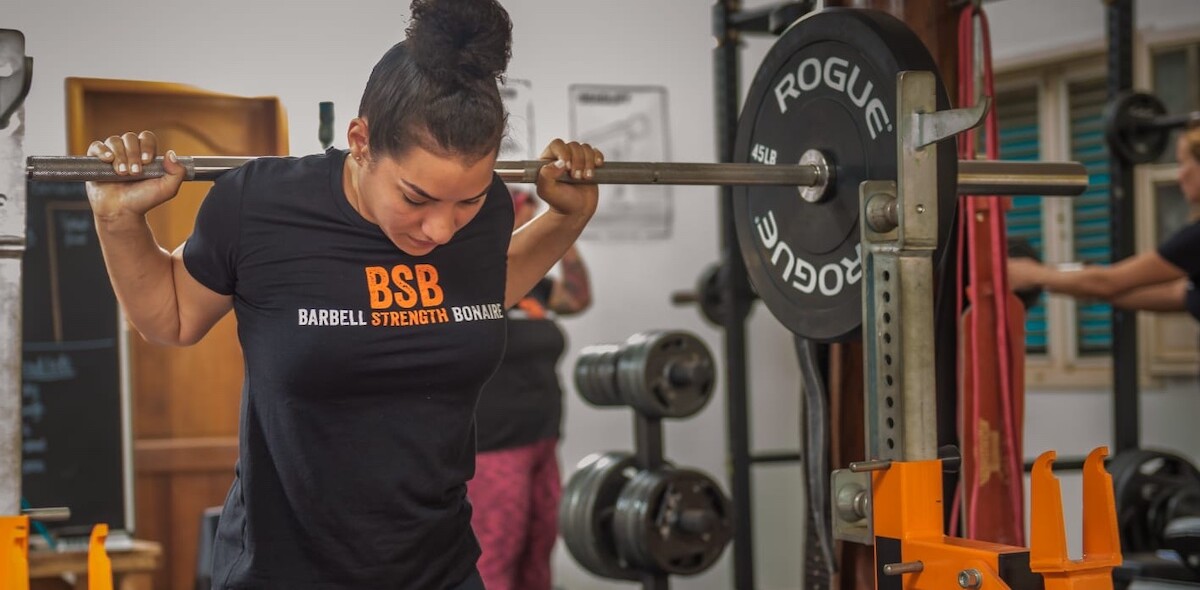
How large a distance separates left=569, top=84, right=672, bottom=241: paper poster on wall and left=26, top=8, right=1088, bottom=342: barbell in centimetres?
273

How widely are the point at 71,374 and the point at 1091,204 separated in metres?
3.88

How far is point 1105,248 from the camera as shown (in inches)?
200

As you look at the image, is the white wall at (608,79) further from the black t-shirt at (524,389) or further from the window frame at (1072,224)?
the black t-shirt at (524,389)

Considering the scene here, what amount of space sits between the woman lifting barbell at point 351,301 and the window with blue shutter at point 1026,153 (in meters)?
4.07

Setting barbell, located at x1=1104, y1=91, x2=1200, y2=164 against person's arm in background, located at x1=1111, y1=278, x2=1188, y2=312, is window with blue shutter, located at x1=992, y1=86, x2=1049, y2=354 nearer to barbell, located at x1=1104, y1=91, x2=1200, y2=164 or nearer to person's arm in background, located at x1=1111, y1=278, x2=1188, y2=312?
barbell, located at x1=1104, y1=91, x2=1200, y2=164

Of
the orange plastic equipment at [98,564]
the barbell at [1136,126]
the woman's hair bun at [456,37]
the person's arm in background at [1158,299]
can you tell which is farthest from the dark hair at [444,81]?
the barbell at [1136,126]

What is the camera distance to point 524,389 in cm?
335

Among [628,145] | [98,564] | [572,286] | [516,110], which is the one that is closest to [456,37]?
[516,110]

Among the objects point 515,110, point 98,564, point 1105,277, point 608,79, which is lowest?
point 98,564

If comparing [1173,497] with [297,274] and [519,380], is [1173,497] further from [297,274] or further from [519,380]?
[297,274]

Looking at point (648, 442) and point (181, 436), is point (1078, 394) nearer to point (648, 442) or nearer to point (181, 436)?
point (648, 442)

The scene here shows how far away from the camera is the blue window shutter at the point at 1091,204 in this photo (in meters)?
5.06

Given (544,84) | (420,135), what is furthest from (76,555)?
(420,135)

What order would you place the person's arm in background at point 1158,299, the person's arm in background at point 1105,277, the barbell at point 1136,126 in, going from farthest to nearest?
the barbell at point 1136,126 → the person's arm in background at point 1158,299 → the person's arm in background at point 1105,277
